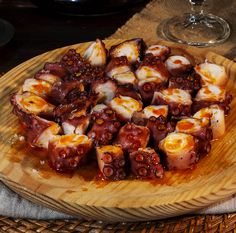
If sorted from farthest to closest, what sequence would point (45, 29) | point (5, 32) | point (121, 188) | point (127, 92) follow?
point (45, 29) < point (5, 32) < point (127, 92) < point (121, 188)

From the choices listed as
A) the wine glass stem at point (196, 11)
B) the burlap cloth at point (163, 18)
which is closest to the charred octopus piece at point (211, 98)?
the burlap cloth at point (163, 18)

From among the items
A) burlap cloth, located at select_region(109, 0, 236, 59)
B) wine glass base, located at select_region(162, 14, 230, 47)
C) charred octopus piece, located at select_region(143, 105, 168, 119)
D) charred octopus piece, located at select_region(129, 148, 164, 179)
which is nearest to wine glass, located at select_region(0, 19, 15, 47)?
burlap cloth, located at select_region(109, 0, 236, 59)

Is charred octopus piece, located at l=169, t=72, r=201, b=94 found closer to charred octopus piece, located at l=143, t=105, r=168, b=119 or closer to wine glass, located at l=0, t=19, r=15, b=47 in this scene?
charred octopus piece, located at l=143, t=105, r=168, b=119

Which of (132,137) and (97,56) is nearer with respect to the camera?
(132,137)

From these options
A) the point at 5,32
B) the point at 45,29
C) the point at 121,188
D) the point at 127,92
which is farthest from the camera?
the point at 45,29

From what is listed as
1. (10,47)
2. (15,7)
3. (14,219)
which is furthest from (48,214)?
(15,7)

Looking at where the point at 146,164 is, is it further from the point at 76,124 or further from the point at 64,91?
the point at 64,91

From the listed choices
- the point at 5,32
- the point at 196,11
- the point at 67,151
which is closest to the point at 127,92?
the point at 67,151
